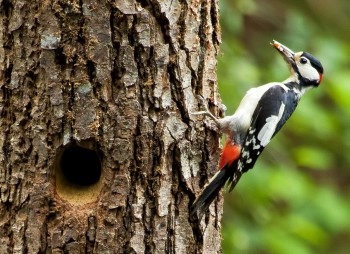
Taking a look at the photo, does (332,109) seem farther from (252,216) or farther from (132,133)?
(132,133)

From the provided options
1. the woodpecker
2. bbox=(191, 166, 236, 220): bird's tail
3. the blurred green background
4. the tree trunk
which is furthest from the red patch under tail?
the blurred green background

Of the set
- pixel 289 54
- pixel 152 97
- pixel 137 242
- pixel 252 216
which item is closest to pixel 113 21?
pixel 152 97

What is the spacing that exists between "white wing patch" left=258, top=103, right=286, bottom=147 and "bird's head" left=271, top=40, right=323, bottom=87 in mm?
529

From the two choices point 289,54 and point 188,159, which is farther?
point 289,54

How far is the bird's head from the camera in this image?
5551 mm

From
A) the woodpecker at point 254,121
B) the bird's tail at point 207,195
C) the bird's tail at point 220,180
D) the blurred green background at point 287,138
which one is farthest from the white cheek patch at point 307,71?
the bird's tail at point 207,195

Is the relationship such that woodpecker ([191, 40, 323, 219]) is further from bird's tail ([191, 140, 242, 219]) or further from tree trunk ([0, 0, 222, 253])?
tree trunk ([0, 0, 222, 253])

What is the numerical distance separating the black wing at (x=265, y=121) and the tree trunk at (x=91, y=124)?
2.51ft

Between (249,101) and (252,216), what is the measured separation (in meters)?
1.57

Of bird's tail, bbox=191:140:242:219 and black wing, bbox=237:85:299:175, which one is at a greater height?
black wing, bbox=237:85:299:175

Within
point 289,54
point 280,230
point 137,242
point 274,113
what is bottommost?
point 137,242

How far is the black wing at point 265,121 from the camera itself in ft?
15.5

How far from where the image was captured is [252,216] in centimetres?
651

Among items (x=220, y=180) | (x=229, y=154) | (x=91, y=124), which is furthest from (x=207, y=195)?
(x=91, y=124)
